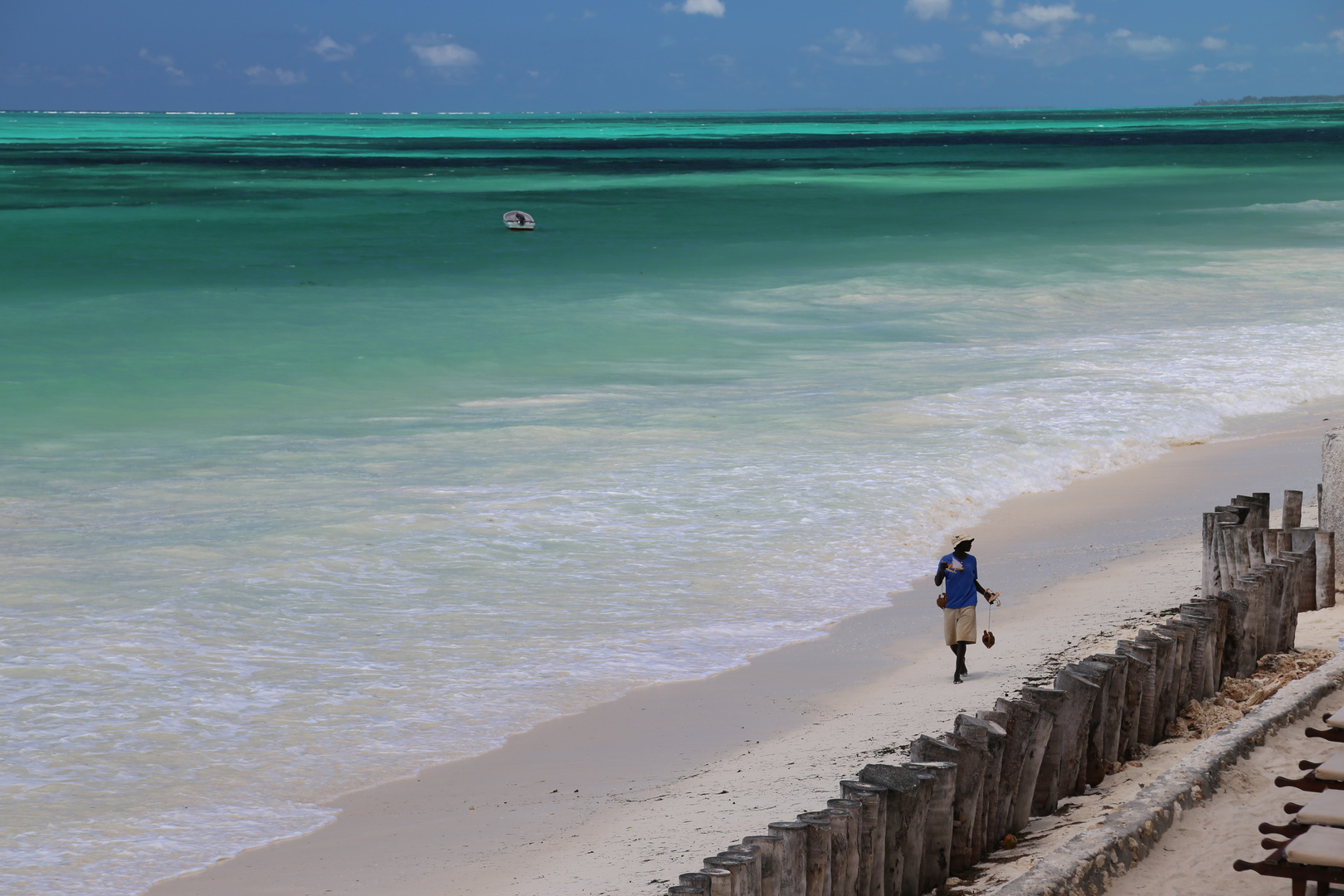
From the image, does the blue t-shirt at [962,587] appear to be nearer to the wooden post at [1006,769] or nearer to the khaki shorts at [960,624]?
the khaki shorts at [960,624]

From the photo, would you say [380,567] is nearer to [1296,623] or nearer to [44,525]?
[44,525]

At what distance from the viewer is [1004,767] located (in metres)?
4.26

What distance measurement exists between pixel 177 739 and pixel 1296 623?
533 centimetres

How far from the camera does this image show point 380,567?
29.6 ft

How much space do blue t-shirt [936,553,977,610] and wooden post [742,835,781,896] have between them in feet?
10.7

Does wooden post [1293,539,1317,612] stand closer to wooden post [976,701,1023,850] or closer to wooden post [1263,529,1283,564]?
wooden post [1263,529,1283,564]

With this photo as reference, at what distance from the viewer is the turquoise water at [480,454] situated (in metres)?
6.65

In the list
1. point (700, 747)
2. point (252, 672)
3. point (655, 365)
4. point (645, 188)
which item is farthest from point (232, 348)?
point (645, 188)

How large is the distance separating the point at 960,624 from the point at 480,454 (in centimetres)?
667

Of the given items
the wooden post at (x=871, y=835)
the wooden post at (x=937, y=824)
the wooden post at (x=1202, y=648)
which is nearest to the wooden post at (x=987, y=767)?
the wooden post at (x=937, y=824)

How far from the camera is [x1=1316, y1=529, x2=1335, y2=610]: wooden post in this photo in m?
6.67

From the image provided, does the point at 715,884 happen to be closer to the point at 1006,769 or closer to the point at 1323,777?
the point at 1006,769

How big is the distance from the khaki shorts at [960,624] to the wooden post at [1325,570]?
1767mm

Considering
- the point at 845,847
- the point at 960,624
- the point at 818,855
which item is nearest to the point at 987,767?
the point at 845,847
